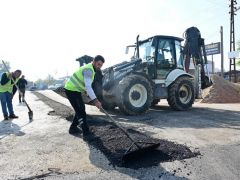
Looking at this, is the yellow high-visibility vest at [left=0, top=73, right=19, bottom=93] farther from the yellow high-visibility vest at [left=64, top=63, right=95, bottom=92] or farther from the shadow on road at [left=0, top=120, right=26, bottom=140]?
the yellow high-visibility vest at [left=64, top=63, right=95, bottom=92]

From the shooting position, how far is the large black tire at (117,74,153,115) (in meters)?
10.6

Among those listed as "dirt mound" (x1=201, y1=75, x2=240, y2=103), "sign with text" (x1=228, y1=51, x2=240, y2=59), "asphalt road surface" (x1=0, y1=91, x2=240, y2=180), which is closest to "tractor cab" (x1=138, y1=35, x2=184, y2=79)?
"asphalt road surface" (x1=0, y1=91, x2=240, y2=180)

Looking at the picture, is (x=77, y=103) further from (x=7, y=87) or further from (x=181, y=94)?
(x=181, y=94)

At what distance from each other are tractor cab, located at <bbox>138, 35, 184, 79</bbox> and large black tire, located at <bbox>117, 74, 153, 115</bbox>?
1121 millimetres

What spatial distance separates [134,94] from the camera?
428 inches

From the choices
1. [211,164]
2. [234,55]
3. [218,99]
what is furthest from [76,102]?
[234,55]

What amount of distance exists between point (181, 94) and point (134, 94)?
2431 mm

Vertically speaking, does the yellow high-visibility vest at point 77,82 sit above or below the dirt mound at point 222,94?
above

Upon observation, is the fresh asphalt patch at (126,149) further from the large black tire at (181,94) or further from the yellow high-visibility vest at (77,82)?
the large black tire at (181,94)

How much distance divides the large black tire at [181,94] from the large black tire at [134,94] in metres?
1.25

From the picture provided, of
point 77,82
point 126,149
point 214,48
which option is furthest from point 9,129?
point 214,48

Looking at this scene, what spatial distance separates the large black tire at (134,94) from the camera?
10.6 meters

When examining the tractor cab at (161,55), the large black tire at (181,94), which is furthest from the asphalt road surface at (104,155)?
the tractor cab at (161,55)

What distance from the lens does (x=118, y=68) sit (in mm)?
11539
